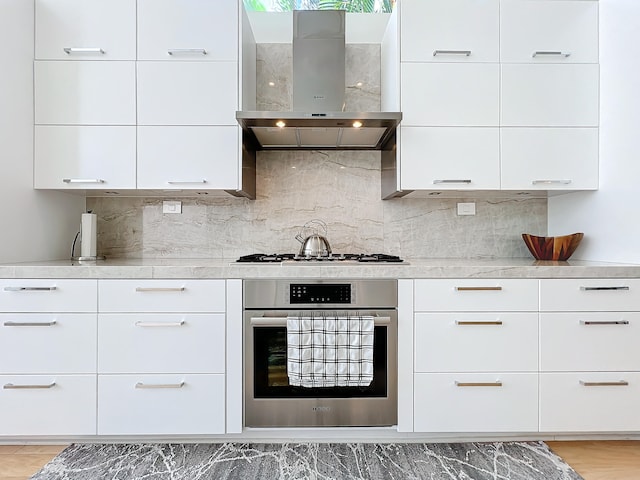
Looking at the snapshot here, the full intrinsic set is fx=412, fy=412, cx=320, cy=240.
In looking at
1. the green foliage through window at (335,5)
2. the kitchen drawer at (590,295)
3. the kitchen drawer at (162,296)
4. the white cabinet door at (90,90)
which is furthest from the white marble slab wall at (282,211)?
the kitchen drawer at (590,295)

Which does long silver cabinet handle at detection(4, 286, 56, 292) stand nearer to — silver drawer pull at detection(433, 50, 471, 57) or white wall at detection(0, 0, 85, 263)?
white wall at detection(0, 0, 85, 263)

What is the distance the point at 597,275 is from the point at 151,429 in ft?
7.32

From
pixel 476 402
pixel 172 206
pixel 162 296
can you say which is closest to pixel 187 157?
pixel 172 206

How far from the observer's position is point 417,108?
2.21 metres

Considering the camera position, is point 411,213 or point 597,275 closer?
point 597,275

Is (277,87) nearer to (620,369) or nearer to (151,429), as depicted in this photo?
(151,429)

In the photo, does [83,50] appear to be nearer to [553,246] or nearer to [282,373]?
[282,373]

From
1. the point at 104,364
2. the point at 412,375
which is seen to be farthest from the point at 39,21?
the point at 412,375

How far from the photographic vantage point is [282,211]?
2.64 metres

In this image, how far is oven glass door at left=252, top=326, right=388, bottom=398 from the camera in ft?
6.51

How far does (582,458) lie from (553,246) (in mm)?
1084

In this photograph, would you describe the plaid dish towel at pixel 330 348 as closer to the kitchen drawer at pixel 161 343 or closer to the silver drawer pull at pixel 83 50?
the kitchen drawer at pixel 161 343

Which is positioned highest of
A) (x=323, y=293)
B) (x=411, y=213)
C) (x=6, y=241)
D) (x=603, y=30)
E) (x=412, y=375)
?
(x=603, y=30)

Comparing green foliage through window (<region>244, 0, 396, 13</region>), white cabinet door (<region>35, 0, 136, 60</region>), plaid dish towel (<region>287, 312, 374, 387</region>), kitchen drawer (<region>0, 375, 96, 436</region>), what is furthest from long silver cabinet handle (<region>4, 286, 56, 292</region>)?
green foliage through window (<region>244, 0, 396, 13</region>)
